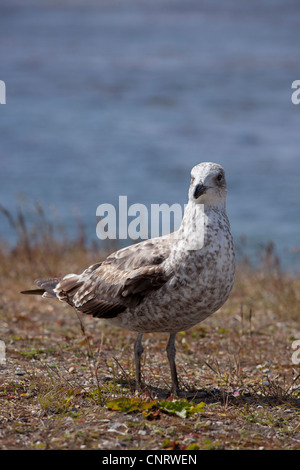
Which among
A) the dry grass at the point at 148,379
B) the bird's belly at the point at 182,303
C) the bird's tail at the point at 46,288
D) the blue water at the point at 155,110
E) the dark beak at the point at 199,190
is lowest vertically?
the dry grass at the point at 148,379

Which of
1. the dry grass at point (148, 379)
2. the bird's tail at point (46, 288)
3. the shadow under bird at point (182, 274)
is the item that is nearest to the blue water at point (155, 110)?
the dry grass at point (148, 379)

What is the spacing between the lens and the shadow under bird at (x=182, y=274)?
4.96 metres

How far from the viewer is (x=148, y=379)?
18.5ft

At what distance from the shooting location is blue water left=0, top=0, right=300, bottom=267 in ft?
50.0

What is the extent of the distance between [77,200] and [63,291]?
29.8ft

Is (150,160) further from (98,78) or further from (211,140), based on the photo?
(98,78)

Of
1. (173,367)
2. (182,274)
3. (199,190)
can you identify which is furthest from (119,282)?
(199,190)

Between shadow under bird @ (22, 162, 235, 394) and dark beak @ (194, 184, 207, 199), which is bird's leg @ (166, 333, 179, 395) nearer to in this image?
shadow under bird @ (22, 162, 235, 394)

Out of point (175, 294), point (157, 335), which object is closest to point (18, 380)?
point (175, 294)

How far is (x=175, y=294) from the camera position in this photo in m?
5.00

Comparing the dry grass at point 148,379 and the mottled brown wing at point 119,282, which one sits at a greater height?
the mottled brown wing at point 119,282

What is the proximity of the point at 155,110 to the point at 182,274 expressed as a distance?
Result: 54.3 feet

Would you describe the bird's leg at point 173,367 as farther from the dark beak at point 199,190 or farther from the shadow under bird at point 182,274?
the dark beak at point 199,190

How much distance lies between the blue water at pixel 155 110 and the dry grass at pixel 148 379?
1.79m
